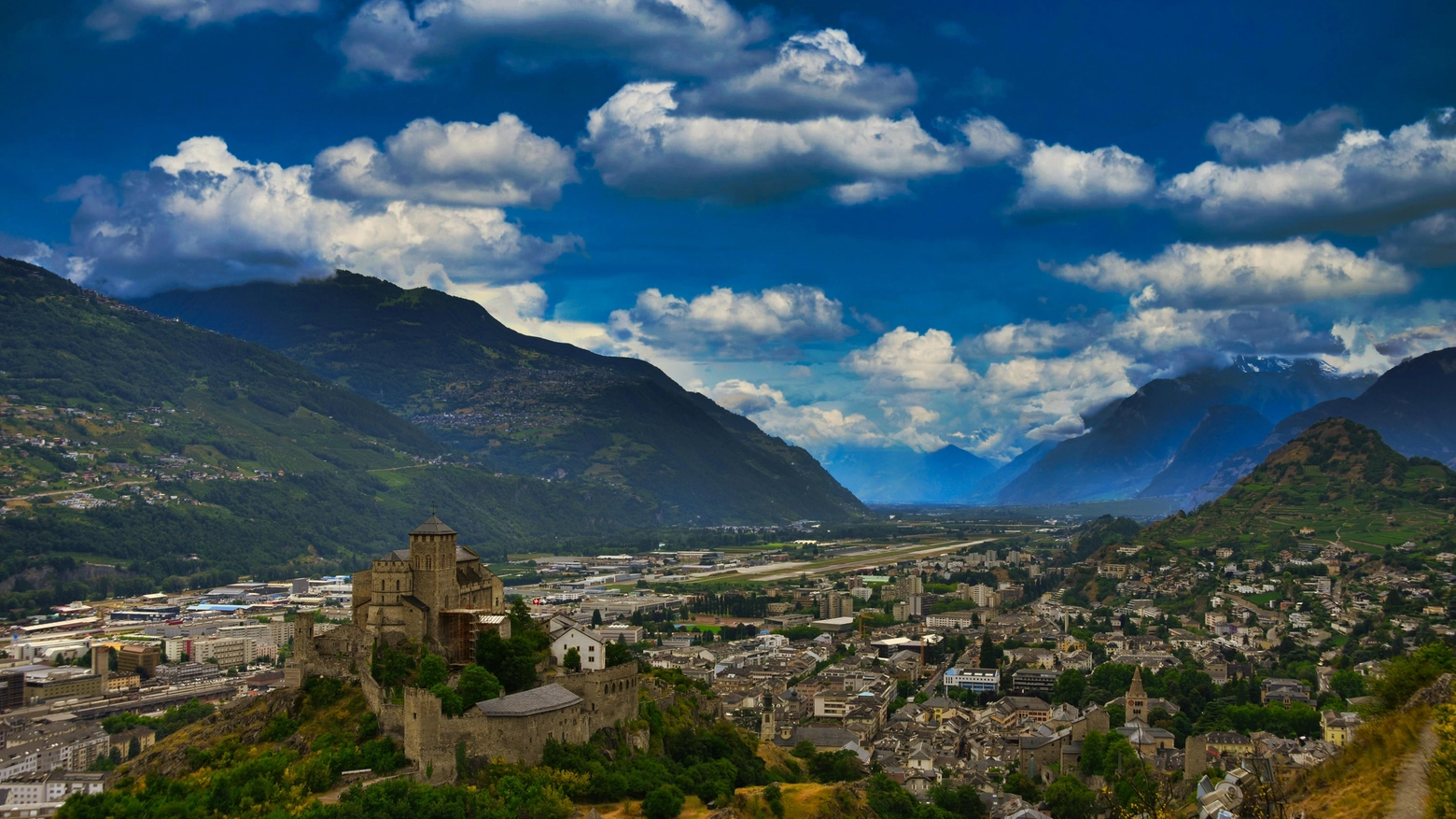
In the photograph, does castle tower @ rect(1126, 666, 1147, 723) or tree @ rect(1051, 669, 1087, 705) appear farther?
tree @ rect(1051, 669, 1087, 705)

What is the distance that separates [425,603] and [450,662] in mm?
2972

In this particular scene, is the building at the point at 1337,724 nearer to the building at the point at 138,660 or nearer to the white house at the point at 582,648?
the white house at the point at 582,648

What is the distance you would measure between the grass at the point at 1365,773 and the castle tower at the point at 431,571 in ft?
122

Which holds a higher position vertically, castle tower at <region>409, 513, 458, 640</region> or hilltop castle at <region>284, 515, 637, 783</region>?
castle tower at <region>409, 513, 458, 640</region>

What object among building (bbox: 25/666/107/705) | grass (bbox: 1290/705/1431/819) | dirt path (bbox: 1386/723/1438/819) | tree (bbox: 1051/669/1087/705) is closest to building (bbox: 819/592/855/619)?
tree (bbox: 1051/669/1087/705)

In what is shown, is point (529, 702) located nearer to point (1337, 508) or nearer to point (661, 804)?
point (661, 804)

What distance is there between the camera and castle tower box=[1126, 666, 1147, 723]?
84.9 m

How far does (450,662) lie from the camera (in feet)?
176

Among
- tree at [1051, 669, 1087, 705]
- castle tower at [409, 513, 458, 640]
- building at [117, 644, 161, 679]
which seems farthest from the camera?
building at [117, 644, 161, 679]

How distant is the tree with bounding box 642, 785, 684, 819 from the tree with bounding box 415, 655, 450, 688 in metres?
10.1

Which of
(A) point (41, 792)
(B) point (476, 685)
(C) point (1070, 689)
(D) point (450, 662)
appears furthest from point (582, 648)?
(C) point (1070, 689)

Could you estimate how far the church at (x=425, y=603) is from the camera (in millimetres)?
54250

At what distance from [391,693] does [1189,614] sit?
11617cm

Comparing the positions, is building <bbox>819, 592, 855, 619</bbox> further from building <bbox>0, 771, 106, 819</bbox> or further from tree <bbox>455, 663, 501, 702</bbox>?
tree <bbox>455, 663, 501, 702</bbox>
